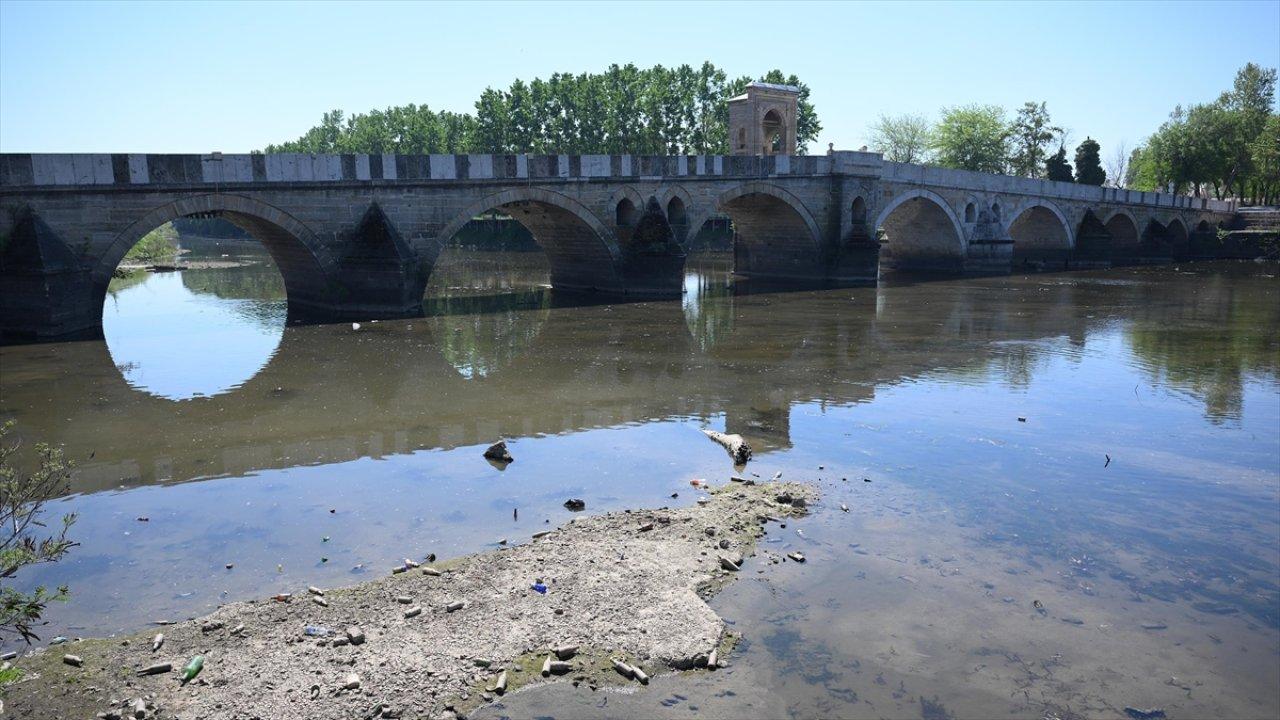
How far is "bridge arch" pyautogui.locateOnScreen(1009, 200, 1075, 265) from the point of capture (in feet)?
135

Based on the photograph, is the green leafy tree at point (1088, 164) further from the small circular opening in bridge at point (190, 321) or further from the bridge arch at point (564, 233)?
the small circular opening in bridge at point (190, 321)

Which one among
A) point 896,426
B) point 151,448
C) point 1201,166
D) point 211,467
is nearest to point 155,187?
point 151,448

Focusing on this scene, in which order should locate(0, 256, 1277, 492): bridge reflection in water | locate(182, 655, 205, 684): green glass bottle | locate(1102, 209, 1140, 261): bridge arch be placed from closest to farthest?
locate(182, 655, 205, 684): green glass bottle, locate(0, 256, 1277, 492): bridge reflection in water, locate(1102, 209, 1140, 261): bridge arch

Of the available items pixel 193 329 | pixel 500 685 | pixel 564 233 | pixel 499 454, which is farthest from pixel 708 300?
pixel 500 685

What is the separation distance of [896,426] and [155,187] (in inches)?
621

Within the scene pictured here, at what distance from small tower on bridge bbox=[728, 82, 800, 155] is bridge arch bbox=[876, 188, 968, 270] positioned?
533 cm

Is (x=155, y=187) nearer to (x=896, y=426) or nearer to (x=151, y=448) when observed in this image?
(x=151, y=448)

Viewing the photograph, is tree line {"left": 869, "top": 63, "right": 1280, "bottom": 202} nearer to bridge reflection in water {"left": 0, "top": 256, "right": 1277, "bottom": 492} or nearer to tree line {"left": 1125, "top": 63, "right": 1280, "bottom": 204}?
tree line {"left": 1125, "top": 63, "right": 1280, "bottom": 204}

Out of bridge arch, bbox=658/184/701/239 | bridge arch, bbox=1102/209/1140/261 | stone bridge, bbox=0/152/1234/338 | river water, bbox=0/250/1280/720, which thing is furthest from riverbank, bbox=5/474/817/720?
bridge arch, bbox=1102/209/1140/261

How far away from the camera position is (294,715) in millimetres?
4781

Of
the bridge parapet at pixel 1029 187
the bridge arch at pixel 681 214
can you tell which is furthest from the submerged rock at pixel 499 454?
the bridge parapet at pixel 1029 187

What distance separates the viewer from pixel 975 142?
58875 millimetres

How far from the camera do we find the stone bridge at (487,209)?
17.4 m

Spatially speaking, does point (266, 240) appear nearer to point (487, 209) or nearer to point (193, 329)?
point (193, 329)
